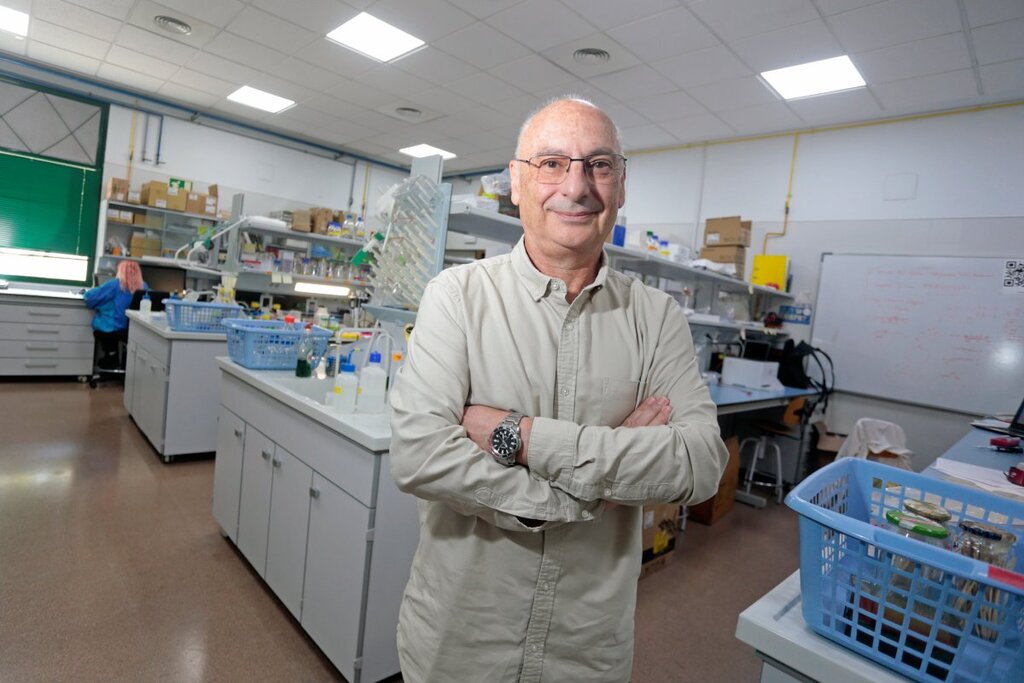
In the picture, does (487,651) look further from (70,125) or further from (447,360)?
(70,125)

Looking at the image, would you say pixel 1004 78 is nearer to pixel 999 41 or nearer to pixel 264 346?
pixel 999 41

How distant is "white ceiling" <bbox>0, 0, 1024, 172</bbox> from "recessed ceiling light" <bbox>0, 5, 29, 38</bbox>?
11 cm

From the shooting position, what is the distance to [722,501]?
3783mm

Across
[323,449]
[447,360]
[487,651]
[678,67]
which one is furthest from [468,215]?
[678,67]

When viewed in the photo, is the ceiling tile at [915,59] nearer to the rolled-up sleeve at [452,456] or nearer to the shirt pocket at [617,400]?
the shirt pocket at [617,400]

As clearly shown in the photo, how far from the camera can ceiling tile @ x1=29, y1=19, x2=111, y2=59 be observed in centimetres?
455

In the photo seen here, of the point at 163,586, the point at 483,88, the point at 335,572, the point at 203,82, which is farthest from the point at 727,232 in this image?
the point at 203,82

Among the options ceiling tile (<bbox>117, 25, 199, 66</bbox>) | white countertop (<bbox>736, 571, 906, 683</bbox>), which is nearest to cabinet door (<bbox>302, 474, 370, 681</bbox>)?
white countertop (<bbox>736, 571, 906, 683</bbox>)

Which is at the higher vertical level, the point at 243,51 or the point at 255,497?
the point at 243,51

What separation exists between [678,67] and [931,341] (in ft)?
9.32

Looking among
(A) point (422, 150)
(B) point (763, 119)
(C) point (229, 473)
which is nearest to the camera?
(C) point (229, 473)

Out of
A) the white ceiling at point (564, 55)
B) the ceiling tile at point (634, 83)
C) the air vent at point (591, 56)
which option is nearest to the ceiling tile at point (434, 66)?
the white ceiling at point (564, 55)

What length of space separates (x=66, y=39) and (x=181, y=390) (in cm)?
362

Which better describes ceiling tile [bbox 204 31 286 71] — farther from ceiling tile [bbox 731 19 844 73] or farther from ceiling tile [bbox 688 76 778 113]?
ceiling tile [bbox 731 19 844 73]
